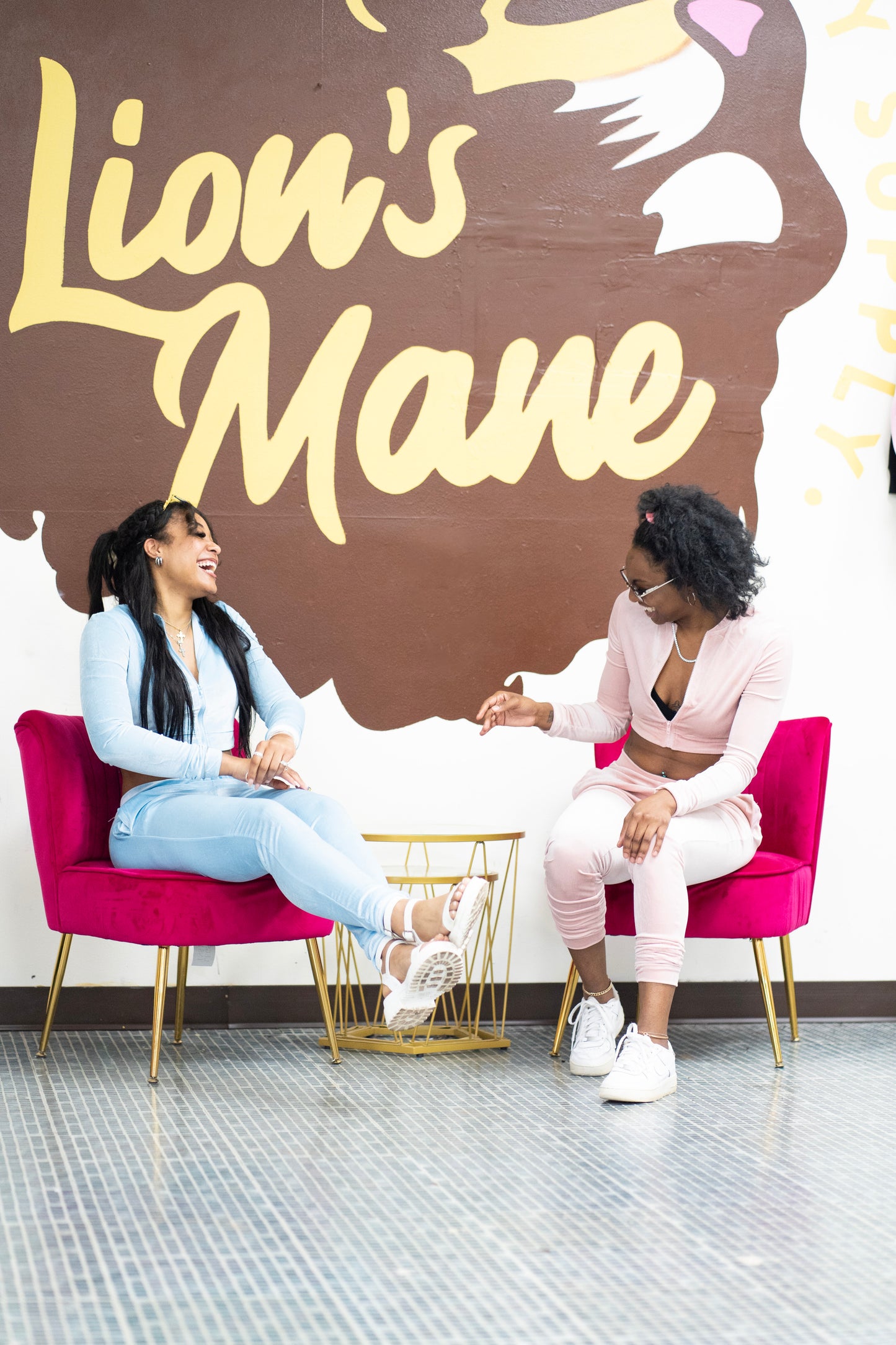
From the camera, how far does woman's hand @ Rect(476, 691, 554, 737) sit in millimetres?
2910

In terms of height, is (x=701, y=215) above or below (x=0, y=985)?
above

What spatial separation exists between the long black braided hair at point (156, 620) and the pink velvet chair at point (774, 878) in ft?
3.10

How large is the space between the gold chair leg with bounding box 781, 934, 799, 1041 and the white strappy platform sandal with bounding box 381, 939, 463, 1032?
1108mm

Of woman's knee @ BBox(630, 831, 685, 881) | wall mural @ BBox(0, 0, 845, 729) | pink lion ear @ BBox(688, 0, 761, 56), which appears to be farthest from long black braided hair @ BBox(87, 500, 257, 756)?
pink lion ear @ BBox(688, 0, 761, 56)

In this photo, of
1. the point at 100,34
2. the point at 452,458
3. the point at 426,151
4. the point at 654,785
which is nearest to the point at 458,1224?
the point at 654,785

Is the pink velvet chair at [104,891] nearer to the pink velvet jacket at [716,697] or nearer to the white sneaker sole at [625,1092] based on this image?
the white sneaker sole at [625,1092]

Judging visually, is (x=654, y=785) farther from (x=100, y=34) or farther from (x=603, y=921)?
(x=100, y=34)

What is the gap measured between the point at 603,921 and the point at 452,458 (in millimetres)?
1302

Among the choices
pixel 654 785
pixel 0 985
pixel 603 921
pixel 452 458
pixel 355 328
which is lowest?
pixel 0 985

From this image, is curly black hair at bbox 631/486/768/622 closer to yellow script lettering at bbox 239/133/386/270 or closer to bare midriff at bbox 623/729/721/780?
bare midriff at bbox 623/729/721/780

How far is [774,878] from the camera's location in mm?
2895

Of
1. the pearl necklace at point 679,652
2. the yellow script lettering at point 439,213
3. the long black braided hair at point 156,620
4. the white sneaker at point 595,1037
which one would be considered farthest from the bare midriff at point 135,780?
the yellow script lettering at point 439,213

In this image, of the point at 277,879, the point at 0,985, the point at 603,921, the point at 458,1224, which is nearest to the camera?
the point at 458,1224

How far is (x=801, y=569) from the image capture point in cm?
353
